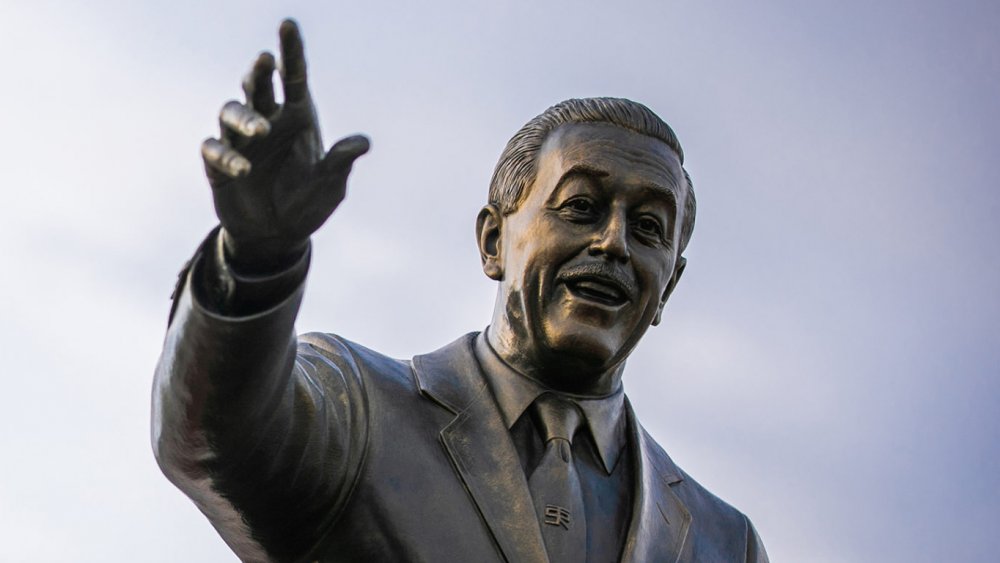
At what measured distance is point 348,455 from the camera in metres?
7.27

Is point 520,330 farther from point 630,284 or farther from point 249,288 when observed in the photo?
point 249,288

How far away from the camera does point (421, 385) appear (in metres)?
7.85

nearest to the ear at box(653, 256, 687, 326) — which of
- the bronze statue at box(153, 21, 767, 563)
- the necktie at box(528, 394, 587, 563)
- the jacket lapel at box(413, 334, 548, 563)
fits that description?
the bronze statue at box(153, 21, 767, 563)

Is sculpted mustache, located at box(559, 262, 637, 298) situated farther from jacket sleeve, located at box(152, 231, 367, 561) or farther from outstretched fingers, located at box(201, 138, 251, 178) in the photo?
outstretched fingers, located at box(201, 138, 251, 178)

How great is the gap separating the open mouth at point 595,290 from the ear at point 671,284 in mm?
480

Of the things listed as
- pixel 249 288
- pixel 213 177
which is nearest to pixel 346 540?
pixel 249 288

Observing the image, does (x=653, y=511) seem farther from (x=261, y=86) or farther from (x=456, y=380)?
(x=261, y=86)

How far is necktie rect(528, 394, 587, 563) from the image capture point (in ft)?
24.4

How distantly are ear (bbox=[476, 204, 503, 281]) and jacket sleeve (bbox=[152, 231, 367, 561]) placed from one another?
984 mm

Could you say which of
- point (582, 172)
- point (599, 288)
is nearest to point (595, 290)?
point (599, 288)

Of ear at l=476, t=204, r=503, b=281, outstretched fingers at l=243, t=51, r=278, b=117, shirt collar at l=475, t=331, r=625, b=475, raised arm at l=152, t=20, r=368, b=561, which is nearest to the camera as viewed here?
outstretched fingers at l=243, t=51, r=278, b=117

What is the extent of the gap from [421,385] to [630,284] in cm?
99

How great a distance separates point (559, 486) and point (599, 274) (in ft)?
2.99

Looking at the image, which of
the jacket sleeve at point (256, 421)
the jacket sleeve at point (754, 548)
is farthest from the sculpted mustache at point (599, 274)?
the jacket sleeve at point (754, 548)
